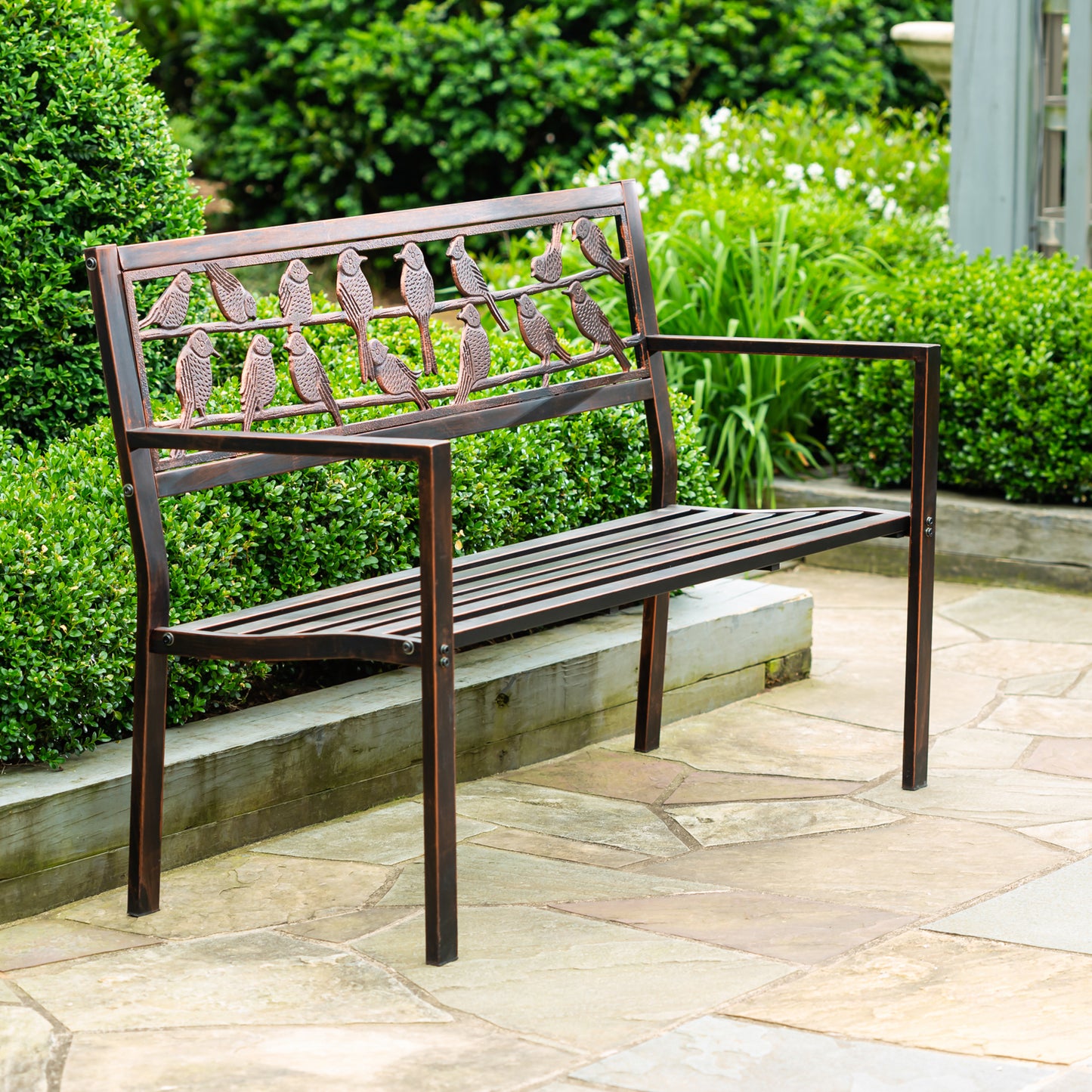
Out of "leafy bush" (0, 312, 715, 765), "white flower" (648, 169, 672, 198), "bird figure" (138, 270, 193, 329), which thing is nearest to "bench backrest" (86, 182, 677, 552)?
"bird figure" (138, 270, 193, 329)

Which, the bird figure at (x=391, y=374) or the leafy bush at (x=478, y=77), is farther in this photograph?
the leafy bush at (x=478, y=77)

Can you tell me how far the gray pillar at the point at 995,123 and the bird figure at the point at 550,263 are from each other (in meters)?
3.26

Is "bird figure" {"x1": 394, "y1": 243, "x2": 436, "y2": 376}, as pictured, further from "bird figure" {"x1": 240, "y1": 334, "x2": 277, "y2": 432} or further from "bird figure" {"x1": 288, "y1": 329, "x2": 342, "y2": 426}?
"bird figure" {"x1": 240, "y1": 334, "x2": 277, "y2": 432}

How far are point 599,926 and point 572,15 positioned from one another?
25.8 feet

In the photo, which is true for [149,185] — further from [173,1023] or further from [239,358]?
[173,1023]

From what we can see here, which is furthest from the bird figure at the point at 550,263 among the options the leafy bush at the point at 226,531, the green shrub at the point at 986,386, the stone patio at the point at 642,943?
the green shrub at the point at 986,386

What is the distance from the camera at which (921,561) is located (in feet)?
11.7

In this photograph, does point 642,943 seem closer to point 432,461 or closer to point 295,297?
point 432,461

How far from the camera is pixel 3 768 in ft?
10.0

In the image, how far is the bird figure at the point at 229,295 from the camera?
3061mm

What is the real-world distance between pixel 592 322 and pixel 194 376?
1119 mm

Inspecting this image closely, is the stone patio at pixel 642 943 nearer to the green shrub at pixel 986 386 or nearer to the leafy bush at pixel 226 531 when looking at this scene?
the leafy bush at pixel 226 531

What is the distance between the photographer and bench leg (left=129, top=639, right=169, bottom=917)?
2914 mm

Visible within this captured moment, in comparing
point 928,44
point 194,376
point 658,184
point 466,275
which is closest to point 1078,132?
point 658,184
